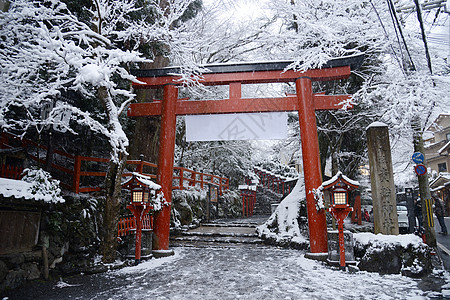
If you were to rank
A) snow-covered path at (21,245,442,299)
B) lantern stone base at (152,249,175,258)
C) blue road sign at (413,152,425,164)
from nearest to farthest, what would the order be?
1. snow-covered path at (21,245,442,299)
2. lantern stone base at (152,249,175,258)
3. blue road sign at (413,152,425,164)

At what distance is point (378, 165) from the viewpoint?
6918 mm

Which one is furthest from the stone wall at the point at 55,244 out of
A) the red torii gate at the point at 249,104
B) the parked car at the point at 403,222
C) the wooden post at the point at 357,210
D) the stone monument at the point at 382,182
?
the parked car at the point at 403,222

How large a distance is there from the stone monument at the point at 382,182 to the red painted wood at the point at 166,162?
5701 millimetres

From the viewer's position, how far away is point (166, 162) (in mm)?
8070

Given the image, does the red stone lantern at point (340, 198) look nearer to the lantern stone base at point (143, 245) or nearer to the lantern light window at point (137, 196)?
the lantern light window at point (137, 196)

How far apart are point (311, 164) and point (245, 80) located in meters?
3.28

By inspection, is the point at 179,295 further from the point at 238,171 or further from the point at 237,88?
the point at 238,171

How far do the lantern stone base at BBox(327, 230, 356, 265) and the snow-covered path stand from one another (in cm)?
35

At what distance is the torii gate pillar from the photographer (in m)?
7.19

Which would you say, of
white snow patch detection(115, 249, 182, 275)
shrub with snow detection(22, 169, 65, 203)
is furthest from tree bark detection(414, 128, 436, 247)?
shrub with snow detection(22, 169, 65, 203)

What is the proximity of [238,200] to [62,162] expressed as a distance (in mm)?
12155

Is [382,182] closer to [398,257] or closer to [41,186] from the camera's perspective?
[398,257]

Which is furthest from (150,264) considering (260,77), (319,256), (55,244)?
(260,77)

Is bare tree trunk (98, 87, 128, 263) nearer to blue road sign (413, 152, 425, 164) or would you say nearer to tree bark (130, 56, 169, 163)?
tree bark (130, 56, 169, 163)
